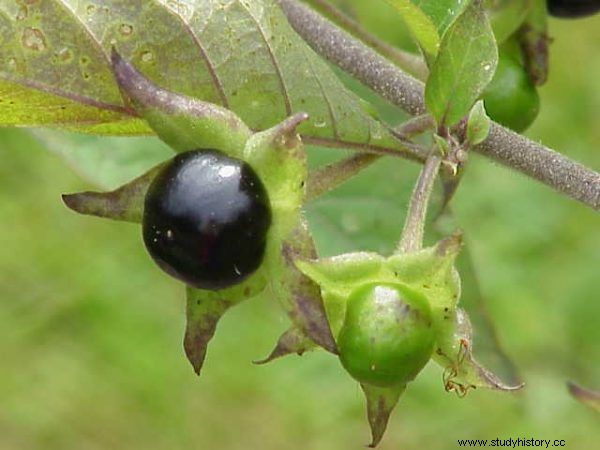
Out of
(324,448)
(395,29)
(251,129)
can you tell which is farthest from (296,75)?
(324,448)

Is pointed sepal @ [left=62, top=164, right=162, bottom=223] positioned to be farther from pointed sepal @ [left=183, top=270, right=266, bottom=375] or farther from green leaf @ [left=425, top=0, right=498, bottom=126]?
green leaf @ [left=425, top=0, right=498, bottom=126]

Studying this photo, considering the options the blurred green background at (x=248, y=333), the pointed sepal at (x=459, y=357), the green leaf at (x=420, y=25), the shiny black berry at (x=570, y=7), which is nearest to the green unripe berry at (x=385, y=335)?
the pointed sepal at (x=459, y=357)

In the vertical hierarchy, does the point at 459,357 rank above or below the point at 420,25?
below

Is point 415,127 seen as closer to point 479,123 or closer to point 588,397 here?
point 479,123

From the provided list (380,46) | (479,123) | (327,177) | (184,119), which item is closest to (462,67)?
(479,123)

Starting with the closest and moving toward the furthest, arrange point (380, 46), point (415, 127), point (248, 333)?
point (415, 127), point (380, 46), point (248, 333)
